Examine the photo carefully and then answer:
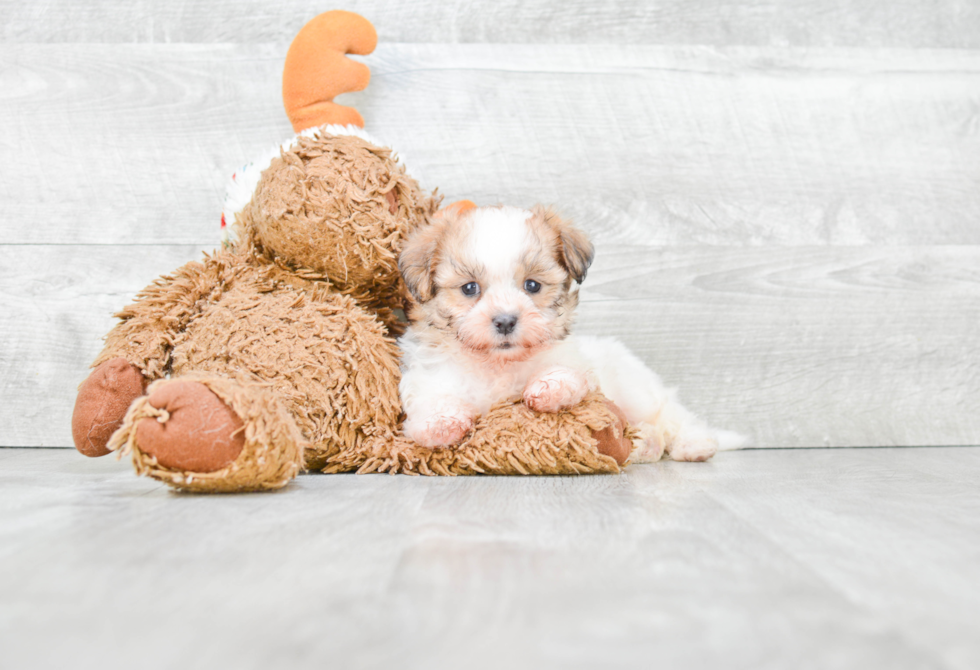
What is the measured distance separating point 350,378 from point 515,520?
562 millimetres

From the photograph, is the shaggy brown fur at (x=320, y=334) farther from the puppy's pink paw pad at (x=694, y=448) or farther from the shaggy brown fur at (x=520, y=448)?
the puppy's pink paw pad at (x=694, y=448)

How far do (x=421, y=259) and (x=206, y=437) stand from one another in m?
0.55

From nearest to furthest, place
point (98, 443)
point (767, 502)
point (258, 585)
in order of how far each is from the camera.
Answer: point (258, 585) < point (767, 502) < point (98, 443)

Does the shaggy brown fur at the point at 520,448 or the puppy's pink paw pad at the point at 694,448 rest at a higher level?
the shaggy brown fur at the point at 520,448

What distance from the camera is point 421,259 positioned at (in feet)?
4.83

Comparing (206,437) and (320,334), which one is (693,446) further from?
(206,437)

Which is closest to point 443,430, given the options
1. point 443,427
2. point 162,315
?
point 443,427

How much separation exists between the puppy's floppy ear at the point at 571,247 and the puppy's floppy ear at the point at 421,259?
0.22 meters

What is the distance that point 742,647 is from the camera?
0.63 m

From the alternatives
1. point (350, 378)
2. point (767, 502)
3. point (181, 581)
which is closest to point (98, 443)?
point (350, 378)

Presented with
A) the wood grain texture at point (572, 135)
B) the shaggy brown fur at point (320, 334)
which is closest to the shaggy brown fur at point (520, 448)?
the shaggy brown fur at point (320, 334)

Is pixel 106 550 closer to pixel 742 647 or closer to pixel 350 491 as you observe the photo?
pixel 350 491

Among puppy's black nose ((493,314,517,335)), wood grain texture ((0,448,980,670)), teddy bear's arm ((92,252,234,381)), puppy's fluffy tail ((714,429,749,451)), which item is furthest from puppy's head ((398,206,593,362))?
puppy's fluffy tail ((714,429,749,451))

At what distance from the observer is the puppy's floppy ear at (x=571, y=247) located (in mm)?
1500
